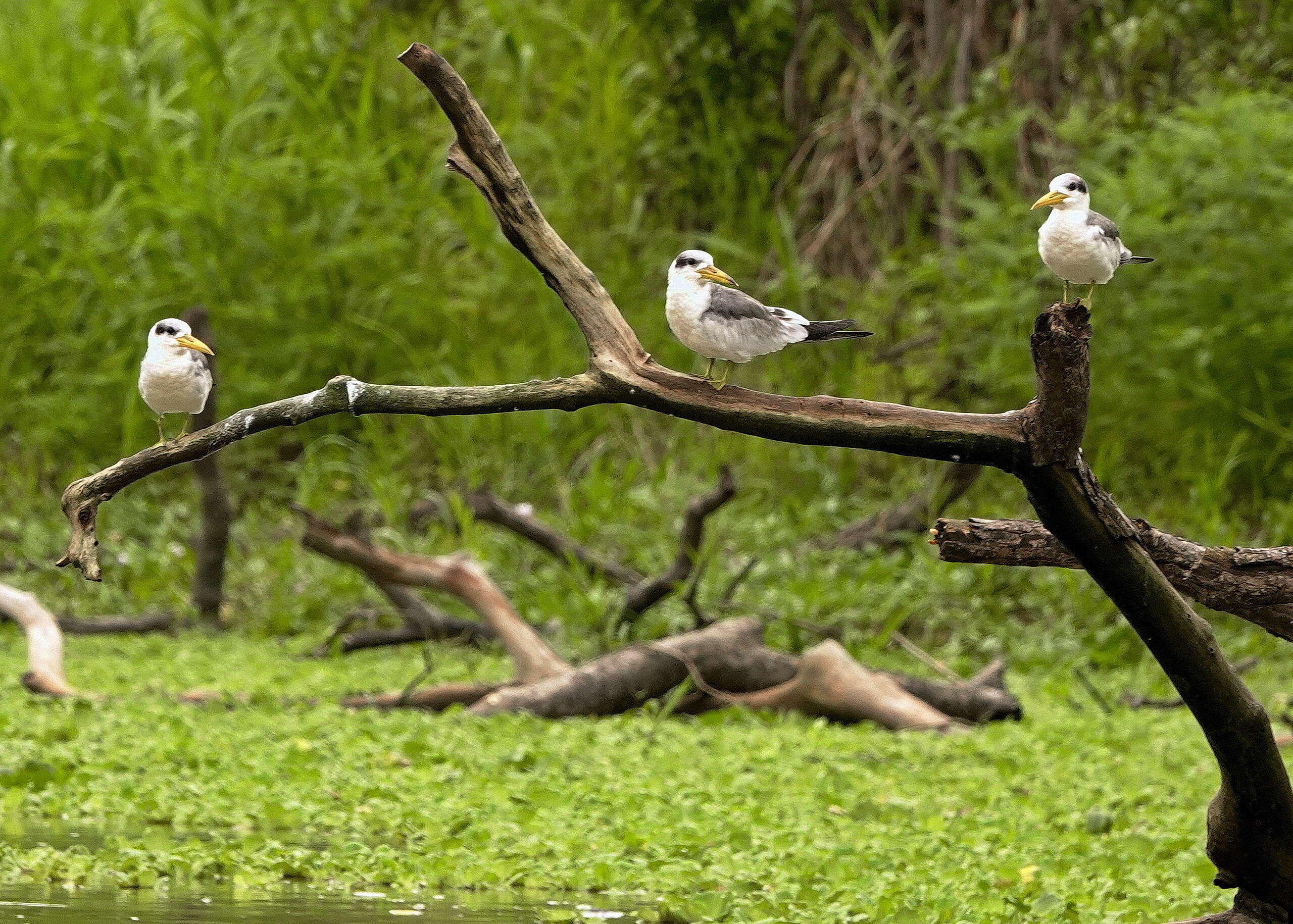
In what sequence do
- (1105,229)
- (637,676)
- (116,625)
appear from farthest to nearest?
(116,625) < (637,676) < (1105,229)

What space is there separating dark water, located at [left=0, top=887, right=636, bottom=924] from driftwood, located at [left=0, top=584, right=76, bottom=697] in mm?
2869

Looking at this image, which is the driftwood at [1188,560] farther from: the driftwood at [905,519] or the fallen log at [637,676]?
the driftwood at [905,519]

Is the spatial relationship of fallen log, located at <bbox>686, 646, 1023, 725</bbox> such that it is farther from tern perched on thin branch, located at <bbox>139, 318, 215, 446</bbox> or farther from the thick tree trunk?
tern perched on thin branch, located at <bbox>139, 318, 215, 446</bbox>

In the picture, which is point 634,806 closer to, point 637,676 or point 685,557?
point 637,676

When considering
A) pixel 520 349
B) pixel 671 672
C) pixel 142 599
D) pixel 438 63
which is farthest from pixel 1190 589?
pixel 520 349

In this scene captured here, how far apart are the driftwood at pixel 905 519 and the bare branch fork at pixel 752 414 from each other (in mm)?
6167

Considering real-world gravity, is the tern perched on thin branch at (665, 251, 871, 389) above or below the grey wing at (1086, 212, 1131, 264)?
below

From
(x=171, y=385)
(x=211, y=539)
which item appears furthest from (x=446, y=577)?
(x=171, y=385)

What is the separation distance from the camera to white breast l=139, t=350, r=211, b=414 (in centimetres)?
373

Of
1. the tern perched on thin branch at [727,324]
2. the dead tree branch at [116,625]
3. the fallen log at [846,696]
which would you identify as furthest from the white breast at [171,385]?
the dead tree branch at [116,625]

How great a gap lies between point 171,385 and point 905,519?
6.47 m

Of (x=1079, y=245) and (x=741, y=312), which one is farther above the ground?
(x=1079, y=245)

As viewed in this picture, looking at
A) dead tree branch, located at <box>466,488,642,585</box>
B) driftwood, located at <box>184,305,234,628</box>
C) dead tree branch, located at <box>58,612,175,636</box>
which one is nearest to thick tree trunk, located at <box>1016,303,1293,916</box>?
dead tree branch, located at <box>466,488,642,585</box>

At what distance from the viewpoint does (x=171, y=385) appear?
3.74 m
